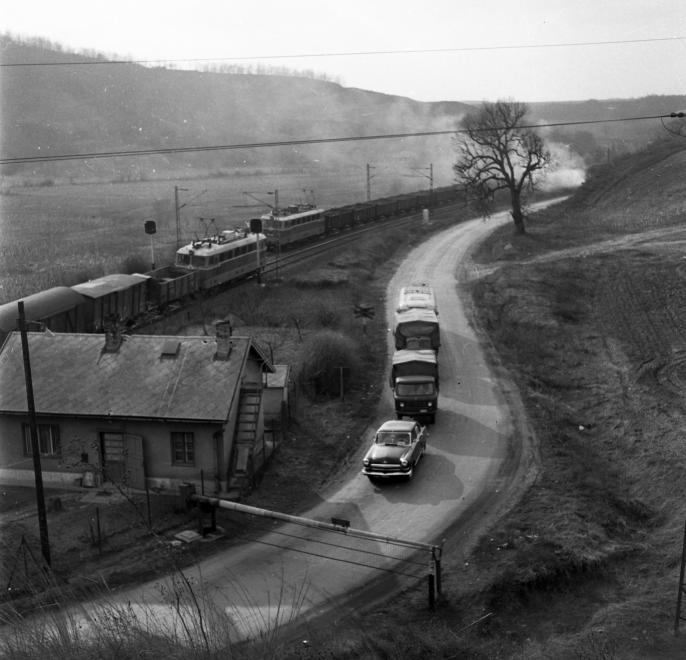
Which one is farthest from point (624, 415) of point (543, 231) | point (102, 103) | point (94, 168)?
point (102, 103)

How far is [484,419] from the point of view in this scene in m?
33.6

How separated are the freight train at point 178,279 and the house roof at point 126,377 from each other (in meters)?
3.22

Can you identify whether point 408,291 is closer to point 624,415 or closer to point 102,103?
point 624,415

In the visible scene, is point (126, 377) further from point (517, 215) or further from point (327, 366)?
point (517, 215)

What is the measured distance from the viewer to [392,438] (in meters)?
29.0

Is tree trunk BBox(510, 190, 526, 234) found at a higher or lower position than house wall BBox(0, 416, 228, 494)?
higher

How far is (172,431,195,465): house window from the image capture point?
27.2 meters

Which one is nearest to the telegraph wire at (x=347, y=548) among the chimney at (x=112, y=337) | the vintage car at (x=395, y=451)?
the vintage car at (x=395, y=451)

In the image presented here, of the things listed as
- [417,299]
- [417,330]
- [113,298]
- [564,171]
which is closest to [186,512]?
[417,330]

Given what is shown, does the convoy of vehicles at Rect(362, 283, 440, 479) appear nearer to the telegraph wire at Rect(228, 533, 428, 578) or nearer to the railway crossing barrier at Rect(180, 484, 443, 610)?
the railway crossing barrier at Rect(180, 484, 443, 610)

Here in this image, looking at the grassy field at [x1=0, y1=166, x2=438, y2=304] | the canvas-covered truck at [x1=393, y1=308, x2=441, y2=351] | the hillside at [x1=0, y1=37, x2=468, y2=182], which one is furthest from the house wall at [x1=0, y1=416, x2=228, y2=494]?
the hillside at [x1=0, y1=37, x2=468, y2=182]

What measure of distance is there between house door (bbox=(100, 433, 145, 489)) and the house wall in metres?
0.15

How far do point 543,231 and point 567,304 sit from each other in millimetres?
24610

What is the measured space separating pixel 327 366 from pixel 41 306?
12639 mm
